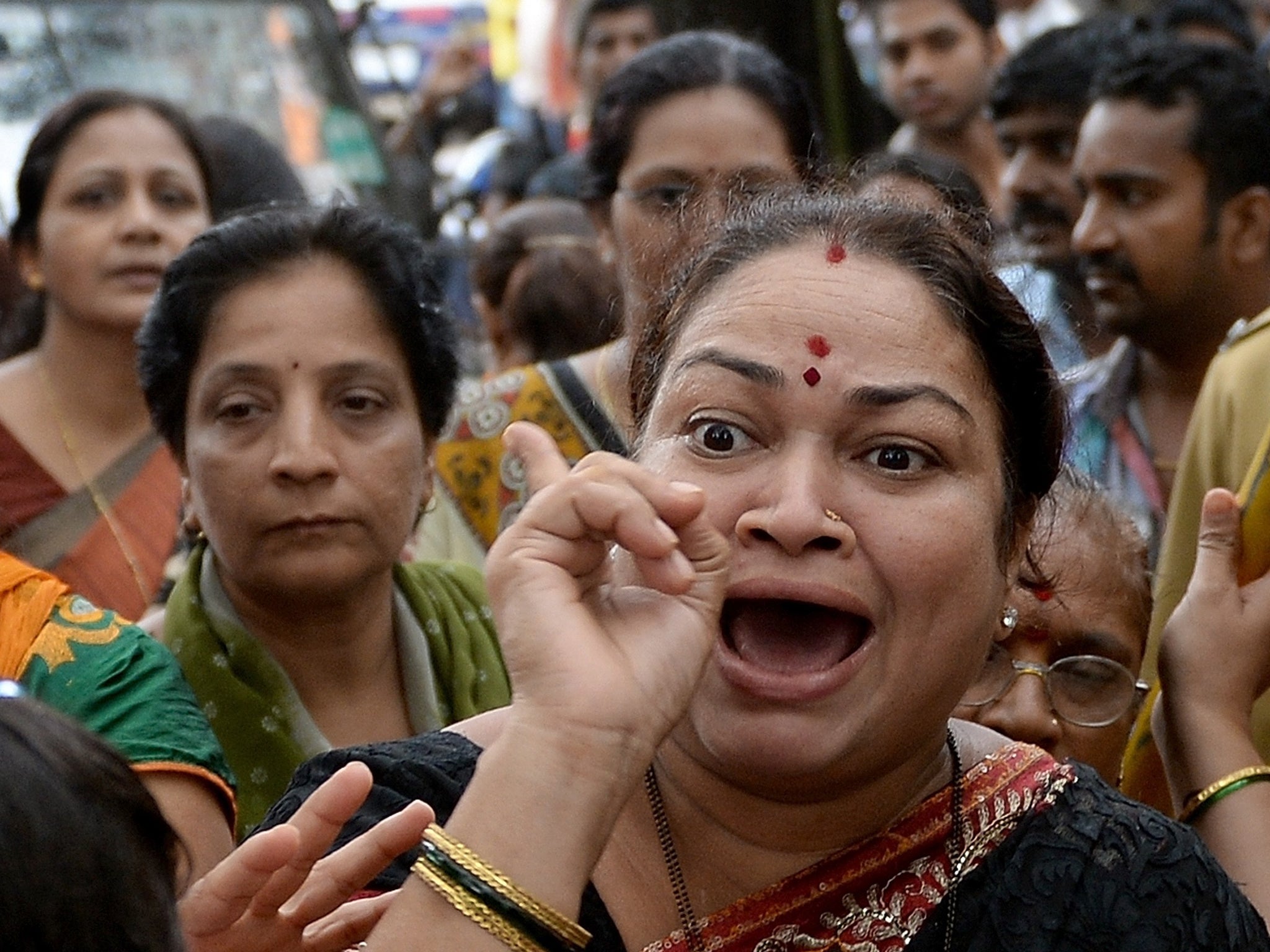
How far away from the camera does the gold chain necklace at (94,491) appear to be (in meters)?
3.77

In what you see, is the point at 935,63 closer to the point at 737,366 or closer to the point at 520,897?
the point at 737,366

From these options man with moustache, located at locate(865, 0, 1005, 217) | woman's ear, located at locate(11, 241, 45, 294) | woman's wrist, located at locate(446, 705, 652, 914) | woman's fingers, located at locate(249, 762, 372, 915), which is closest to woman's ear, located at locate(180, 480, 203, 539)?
woman's ear, located at locate(11, 241, 45, 294)

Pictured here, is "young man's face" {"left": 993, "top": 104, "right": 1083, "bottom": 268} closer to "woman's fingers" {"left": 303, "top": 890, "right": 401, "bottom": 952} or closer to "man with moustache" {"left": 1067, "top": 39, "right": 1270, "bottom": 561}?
"man with moustache" {"left": 1067, "top": 39, "right": 1270, "bottom": 561}

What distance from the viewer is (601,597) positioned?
6.15ft

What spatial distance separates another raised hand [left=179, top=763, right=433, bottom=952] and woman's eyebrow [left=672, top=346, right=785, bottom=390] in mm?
598

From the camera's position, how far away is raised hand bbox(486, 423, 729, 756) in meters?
1.75

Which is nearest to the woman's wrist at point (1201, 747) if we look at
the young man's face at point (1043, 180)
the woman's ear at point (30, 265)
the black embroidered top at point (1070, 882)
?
the black embroidered top at point (1070, 882)

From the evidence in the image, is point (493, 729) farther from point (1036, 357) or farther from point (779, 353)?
point (1036, 357)

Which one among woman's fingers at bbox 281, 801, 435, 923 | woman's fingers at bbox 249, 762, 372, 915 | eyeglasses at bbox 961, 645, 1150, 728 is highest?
woman's fingers at bbox 249, 762, 372, 915

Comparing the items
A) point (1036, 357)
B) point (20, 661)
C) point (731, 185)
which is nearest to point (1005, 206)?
point (731, 185)

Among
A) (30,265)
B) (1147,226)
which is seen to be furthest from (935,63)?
(30,265)

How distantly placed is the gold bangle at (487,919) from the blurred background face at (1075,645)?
1.26 m

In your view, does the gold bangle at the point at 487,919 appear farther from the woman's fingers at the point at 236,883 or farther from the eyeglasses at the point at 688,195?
the eyeglasses at the point at 688,195

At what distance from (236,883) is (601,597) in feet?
1.47
